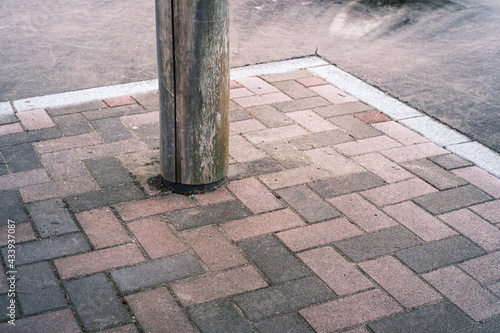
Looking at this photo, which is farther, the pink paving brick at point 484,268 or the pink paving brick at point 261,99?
the pink paving brick at point 261,99

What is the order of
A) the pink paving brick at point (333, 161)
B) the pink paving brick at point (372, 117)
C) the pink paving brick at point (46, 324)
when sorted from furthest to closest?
the pink paving brick at point (372, 117), the pink paving brick at point (333, 161), the pink paving brick at point (46, 324)

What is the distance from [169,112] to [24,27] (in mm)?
4209

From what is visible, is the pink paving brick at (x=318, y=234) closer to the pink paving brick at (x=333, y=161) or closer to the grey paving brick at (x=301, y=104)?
the pink paving brick at (x=333, y=161)

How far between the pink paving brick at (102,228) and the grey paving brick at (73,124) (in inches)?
44.0

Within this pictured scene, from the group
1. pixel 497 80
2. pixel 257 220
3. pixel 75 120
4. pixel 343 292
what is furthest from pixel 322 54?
pixel 343 292

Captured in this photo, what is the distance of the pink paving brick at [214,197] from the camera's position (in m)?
3.44

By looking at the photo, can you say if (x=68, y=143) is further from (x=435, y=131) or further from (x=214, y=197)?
(x=435, y=131)

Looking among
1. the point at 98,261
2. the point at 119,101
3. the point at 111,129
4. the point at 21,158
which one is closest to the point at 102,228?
the point at 98,261

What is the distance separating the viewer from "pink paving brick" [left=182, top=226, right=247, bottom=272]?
292 centimetres

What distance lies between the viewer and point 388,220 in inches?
131

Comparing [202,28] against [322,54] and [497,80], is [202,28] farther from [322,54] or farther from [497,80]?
[497,80]

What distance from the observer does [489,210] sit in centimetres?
343

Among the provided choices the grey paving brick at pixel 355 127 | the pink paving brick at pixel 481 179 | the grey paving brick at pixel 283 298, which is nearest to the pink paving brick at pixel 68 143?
the grey paving brick at pixel 355 127

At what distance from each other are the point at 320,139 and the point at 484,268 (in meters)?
1.64
